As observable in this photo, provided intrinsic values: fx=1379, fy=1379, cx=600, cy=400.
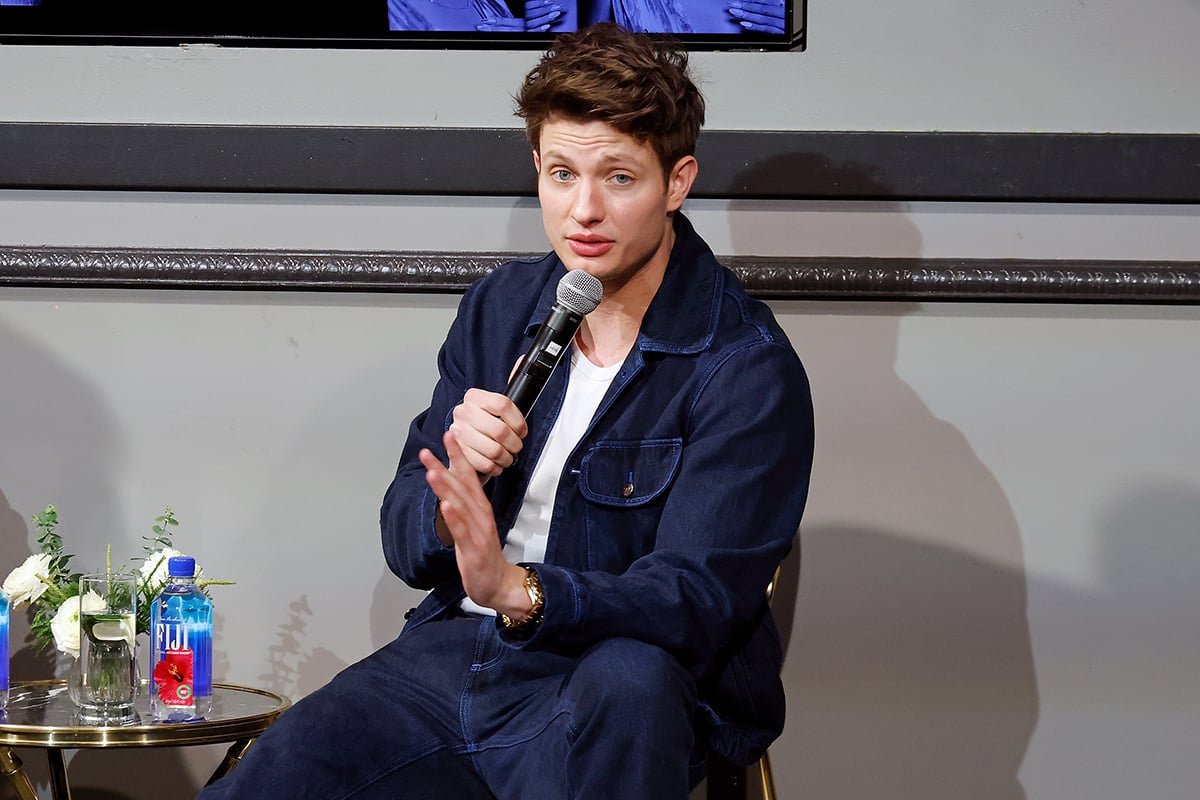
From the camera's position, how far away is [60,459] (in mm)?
2416

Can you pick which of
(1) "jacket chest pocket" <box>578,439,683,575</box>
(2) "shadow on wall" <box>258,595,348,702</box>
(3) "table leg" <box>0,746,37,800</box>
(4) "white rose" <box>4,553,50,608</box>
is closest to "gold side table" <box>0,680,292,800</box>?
(3) "table leg" <box>0,746,37,800</box>

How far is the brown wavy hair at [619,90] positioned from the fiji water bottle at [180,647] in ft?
2.73

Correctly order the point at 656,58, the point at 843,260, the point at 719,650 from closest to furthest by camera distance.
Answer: the point at 719,650, the point at 656,58, the point at 843,260

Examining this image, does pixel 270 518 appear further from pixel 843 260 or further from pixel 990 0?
pixel 990 0

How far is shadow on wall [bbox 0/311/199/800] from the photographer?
241cm

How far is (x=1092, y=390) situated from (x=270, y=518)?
4.71 ft

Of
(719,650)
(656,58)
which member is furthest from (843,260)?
(719,650)

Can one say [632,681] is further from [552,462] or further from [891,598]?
[891,598]

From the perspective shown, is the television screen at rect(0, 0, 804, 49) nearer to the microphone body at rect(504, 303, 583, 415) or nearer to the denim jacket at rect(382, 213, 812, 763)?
the denim jacket at rect(382, 213, 812, 763)

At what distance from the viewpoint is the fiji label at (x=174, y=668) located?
6.41 feet

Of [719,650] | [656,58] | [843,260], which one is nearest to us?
[719,650]

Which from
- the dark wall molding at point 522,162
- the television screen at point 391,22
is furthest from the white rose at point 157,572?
the television screen at point 391,22

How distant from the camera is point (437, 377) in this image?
94.0 inches

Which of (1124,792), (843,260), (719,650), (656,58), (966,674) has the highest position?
(656,58)
